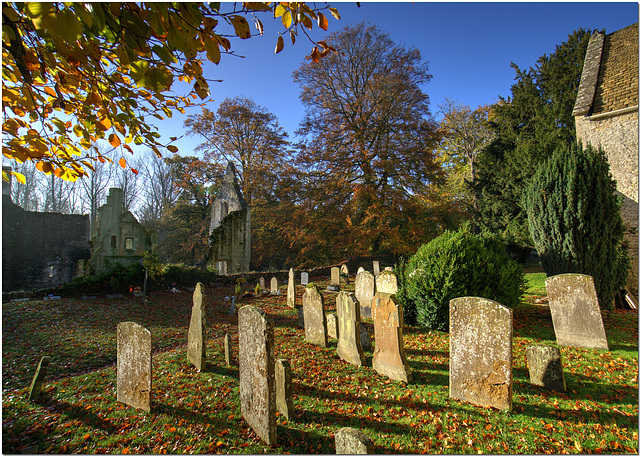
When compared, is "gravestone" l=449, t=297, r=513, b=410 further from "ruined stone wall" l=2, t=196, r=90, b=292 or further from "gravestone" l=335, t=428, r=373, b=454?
"ruined stone wall" l=2, t=196, r=90, b=292

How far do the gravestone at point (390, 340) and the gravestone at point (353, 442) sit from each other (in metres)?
2.18

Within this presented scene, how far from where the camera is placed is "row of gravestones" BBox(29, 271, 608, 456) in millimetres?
3273

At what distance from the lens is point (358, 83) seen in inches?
732

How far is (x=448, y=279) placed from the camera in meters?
6.29

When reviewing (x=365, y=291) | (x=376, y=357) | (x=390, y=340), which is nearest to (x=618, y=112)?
(x=365, y=291)

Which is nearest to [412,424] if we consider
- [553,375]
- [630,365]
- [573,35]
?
[553,375]

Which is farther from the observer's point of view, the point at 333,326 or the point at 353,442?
the point at 333,326

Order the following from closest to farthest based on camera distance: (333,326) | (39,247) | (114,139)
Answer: (114,139) → (333,326) → (39,247)

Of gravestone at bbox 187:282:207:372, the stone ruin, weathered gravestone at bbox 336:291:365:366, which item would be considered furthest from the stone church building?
the stone ruin

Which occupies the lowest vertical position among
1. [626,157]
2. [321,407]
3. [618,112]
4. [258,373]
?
[321,407]

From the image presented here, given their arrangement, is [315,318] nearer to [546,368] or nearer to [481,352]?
[481,352]

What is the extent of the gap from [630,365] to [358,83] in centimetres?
1825

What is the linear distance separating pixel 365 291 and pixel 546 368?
500 cm

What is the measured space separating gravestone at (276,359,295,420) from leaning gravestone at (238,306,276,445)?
328 mm
